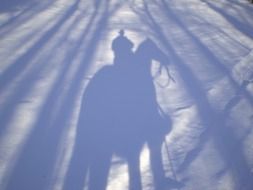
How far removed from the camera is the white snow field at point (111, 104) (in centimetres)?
336

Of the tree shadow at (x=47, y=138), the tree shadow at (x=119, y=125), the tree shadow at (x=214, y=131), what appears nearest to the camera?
the tree shadow at (x=47, y=138)

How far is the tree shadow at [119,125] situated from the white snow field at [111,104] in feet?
0.05

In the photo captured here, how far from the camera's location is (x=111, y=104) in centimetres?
443

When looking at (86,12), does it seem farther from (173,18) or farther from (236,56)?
(236,56)

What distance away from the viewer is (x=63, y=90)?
178 inches

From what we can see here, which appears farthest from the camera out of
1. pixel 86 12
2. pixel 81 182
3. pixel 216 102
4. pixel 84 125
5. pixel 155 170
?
pixel 86 12

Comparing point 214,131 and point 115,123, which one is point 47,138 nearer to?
point 115,123

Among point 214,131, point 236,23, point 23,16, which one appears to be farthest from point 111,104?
point 236,23

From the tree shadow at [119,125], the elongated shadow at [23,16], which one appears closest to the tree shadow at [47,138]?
the tree shadow at [119,125]

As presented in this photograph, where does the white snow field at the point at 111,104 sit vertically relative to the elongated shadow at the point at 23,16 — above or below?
below

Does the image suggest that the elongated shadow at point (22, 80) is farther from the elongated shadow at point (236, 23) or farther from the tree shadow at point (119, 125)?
the elongated shadow at point (236, 23)

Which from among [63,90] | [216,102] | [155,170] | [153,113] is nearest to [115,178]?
[155,170]

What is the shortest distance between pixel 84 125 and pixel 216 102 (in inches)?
90.2

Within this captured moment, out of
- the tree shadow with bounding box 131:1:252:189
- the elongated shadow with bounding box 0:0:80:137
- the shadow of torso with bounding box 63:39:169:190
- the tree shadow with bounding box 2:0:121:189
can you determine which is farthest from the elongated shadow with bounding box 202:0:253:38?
the elongated shadow with bounding box 0:0:80:137
